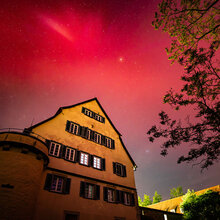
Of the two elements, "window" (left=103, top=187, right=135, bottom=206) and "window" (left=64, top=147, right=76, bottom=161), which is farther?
"window" (left=103, top=187, right=135, bottom=206)

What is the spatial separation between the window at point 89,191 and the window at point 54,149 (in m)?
3.75

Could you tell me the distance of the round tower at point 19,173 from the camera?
376 inches

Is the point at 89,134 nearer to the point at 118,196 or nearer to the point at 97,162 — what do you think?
the point at 97,162

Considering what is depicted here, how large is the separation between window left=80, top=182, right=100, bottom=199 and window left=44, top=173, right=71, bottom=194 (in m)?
1.51

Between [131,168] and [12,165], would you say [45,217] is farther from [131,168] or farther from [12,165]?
[131,168]

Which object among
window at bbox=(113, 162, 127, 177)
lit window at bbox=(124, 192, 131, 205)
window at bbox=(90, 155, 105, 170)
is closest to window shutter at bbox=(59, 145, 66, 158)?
window at bbox=(90, 155, 105, 170)

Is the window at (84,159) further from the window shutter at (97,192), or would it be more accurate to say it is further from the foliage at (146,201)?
the foliage at (146,201)

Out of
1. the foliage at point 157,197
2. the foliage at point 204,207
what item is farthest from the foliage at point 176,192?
the foliage at point 204,207

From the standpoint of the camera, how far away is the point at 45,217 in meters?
11.3

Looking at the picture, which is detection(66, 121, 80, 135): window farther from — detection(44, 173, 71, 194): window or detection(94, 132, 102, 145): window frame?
detection(44, 173, 71, 194): window

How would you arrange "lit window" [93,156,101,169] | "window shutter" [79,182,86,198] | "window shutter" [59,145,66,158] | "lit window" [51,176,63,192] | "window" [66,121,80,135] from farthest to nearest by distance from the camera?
"window" [66,121,80,135], "lit window" [93,156,101,169], "window shutter" [59,145,66,158], "window shutter" [79,182,86,198], "lit window" [51,176,63,192]

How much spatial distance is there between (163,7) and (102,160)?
15741 mm

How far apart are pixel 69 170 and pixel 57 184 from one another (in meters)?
1.63

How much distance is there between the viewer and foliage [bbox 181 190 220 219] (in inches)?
802
